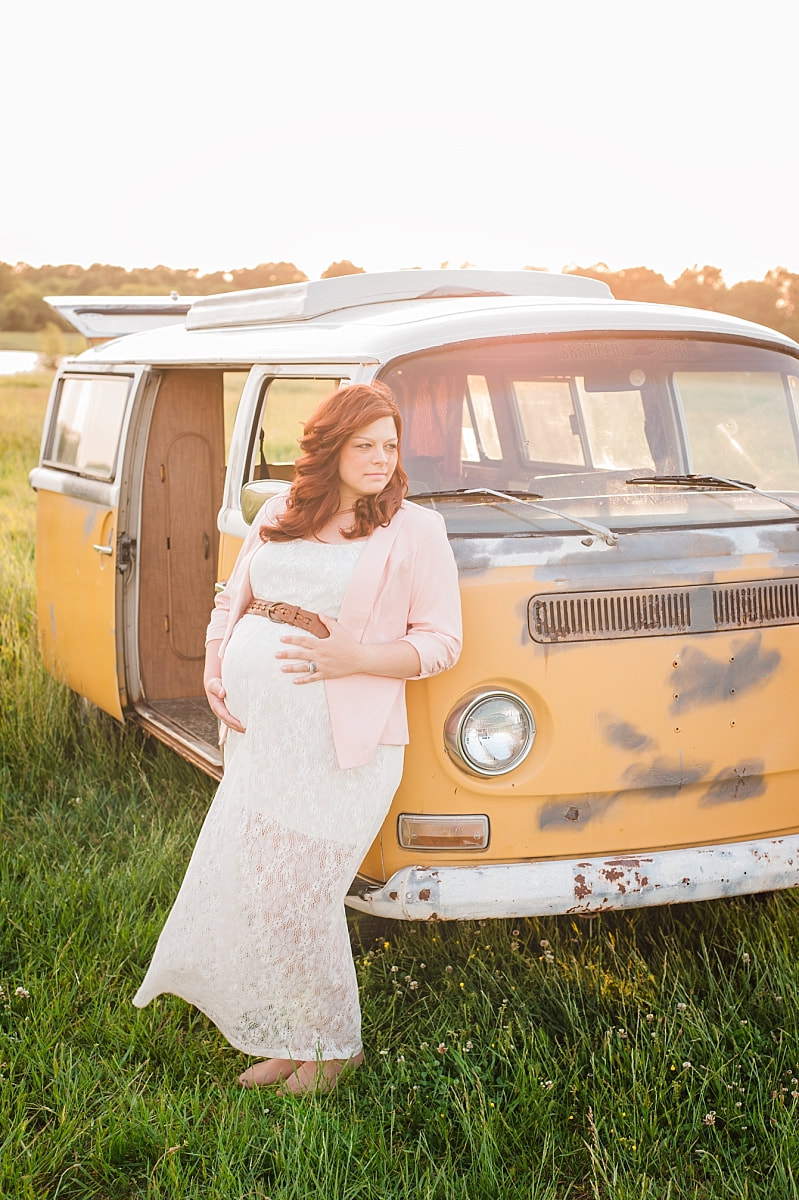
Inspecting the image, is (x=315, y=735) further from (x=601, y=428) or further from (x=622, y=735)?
(x=601, y=428)

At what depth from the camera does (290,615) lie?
11.2 feet

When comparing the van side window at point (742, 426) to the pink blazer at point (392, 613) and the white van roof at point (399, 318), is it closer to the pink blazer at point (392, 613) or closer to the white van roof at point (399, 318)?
the white van roof at point (399, 318)

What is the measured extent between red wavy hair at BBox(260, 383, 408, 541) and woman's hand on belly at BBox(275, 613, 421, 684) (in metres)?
0.30

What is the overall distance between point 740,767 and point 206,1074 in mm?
1735

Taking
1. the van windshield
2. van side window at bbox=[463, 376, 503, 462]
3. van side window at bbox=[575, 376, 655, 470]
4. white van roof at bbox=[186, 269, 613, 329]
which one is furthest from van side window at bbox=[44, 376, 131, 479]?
van side window at bbox=[575, 376, 655, 470]

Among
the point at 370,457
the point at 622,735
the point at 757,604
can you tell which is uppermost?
the point at 370,457

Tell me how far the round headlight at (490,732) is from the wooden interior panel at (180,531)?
282 centimetres

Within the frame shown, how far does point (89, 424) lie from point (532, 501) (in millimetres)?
3216

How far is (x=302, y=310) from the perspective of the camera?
4457 mm

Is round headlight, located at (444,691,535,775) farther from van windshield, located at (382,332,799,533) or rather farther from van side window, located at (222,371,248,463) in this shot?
van side window, located at (222,371,248,463)

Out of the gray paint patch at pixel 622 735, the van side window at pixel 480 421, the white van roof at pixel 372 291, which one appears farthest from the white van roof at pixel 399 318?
the gray paint patch at pixel 622 735

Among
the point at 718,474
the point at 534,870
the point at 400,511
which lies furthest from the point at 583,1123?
the point at 718,474

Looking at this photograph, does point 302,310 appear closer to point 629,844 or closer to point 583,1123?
point 629,844

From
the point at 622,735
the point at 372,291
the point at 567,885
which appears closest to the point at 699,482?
the point at 622,735
